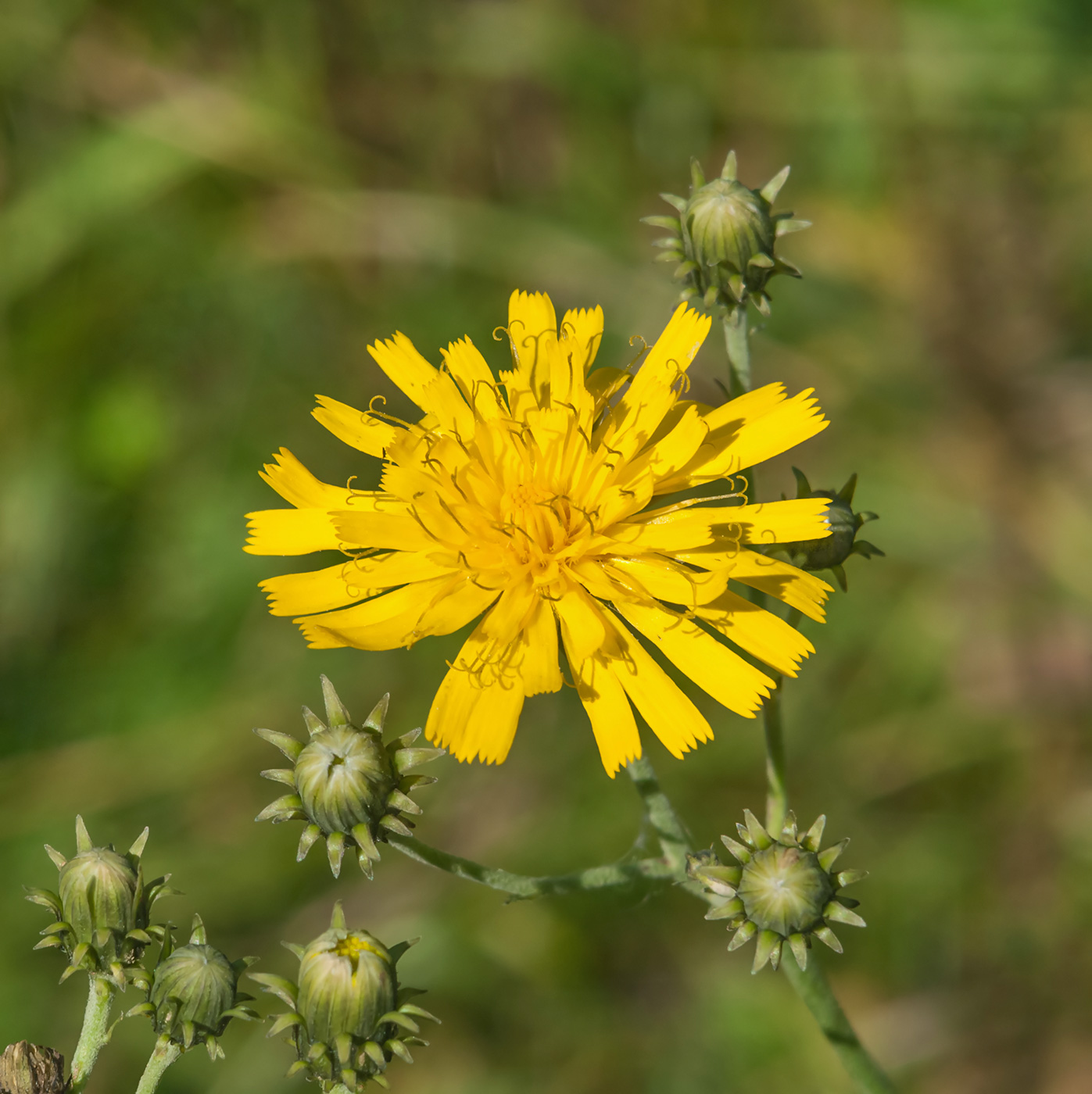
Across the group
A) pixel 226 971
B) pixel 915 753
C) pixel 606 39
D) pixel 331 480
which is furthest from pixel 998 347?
pixel 226 971

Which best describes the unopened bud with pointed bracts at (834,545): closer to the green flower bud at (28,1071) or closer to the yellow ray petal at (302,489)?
the yellow ray petal at (302,489)

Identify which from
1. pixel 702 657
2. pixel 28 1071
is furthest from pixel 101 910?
pixel 702 657

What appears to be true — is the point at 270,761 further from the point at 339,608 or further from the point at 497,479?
the point at 497,479

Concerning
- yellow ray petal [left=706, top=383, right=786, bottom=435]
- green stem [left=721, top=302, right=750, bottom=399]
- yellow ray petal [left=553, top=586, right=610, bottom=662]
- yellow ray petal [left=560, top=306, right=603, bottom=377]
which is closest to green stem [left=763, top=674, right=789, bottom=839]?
yellow ray petal [left=553, top=586, right=610, bottom=662]

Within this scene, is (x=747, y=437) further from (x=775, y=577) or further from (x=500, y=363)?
(x=500, y=363)

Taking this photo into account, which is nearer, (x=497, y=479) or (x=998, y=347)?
(x=497, y=479)

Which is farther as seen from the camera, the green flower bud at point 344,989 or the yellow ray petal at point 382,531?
the yellow ray petal at point 382,531

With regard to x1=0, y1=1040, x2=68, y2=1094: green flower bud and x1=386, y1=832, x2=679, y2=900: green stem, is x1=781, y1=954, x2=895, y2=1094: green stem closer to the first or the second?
x1=386, y1=832, x2=679, y2=900: green stem

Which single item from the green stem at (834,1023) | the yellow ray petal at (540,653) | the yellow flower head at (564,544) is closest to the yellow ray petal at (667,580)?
the yellow flower head at (564,544)
